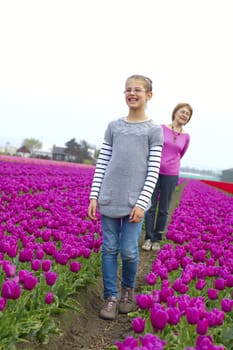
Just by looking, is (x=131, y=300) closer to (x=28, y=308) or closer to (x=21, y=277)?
(x=28, y=308)

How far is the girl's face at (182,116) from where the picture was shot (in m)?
6.64

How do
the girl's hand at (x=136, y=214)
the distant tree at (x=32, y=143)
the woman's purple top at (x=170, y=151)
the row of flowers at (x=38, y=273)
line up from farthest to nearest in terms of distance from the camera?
the distant tree at (x=32, y=143) < the woman's purple top at (x=170, y=151) < the girl's hand at (x=136, y=214) < the row of flowers at (x=38, y=273)

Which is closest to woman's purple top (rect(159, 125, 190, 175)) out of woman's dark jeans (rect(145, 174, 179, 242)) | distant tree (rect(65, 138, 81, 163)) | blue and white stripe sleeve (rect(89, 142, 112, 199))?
woman's dark jeans (rect(145, 174, 179, 242))

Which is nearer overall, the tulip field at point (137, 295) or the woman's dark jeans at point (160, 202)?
the tulip field at point (137, 295)

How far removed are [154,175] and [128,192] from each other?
269mm

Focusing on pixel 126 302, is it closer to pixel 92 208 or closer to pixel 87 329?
pixel 87 329

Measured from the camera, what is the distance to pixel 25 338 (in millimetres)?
3213

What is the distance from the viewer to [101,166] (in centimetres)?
420

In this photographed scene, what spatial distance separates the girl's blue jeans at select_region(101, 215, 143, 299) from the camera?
13.0 ft

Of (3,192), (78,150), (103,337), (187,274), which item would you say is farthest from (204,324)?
(78,150)

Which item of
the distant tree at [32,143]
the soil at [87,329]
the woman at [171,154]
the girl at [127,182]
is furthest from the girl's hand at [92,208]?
the distant tree at [32,143]

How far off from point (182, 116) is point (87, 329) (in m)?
3.73

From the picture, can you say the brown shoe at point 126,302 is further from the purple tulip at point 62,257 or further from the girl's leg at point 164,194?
the girl's leg at point 164,194

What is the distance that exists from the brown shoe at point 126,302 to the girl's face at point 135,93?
5.58 ft
